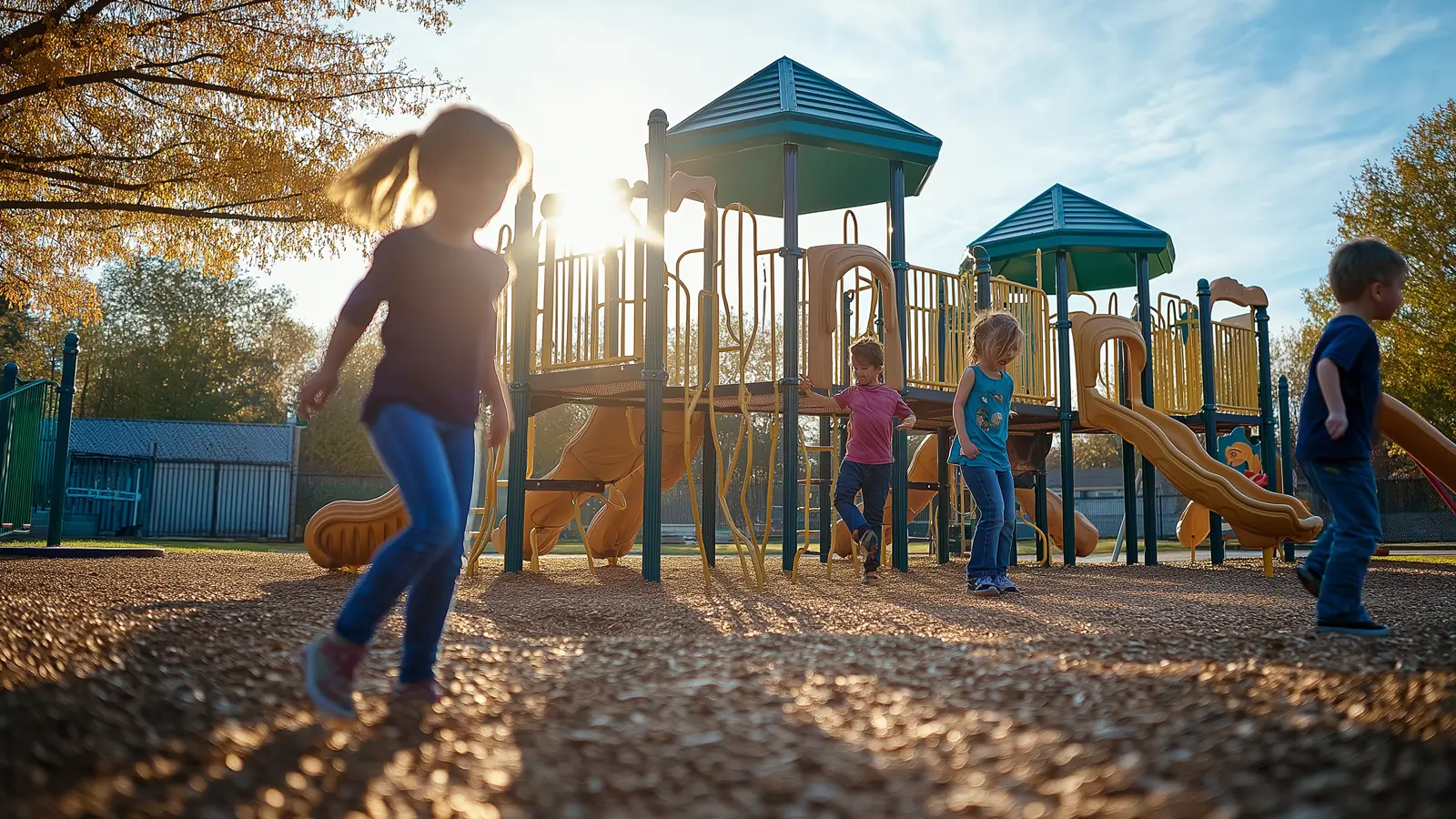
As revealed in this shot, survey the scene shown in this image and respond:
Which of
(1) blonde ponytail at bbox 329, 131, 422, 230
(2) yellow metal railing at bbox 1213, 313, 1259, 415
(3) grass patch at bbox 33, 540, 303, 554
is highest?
(2) yellow metal railing at bbox 1213, 313, 1259, 415

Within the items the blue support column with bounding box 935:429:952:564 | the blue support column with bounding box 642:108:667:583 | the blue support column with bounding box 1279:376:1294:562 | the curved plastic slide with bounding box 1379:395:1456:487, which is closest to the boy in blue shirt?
Answer: the curved plastic slide with bounding box 1379:395:1456:487

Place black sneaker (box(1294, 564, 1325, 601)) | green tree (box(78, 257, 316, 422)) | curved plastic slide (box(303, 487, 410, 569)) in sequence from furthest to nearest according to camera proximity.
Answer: green tree (box(78, 257, 316, 422)) → curved plastic slide (box(303, 487, 410, 569)) → black sneaker (box(1294, 564, 1325, 601))

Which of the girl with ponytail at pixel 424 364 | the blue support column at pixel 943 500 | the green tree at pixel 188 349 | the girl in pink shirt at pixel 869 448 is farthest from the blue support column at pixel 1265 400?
the green tree at pixel 188 349

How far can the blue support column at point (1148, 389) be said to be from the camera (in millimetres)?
11062

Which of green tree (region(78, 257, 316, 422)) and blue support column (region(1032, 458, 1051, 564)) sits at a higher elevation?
green tree (region(78, 257, 316, 422))

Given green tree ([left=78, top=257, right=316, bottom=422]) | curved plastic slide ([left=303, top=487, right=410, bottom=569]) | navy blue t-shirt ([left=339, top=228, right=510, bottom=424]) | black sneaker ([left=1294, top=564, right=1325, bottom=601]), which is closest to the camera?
navy blue t-shirt ([left=339, top=228, right=510, bottom=424])

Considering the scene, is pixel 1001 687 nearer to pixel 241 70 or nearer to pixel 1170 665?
pixel 1170 665

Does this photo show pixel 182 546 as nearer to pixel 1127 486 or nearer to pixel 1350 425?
pixel 1127 486

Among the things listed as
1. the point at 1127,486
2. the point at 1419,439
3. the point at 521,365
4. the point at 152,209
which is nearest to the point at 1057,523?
the point at 1127,486

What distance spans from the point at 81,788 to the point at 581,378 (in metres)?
5.94

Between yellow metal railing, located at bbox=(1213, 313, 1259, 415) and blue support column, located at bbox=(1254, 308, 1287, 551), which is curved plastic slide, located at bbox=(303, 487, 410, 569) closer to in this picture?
yellow metal railing, located at bbox=(1213, 313, 1259, 415)

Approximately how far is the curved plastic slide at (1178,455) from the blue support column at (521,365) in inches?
232

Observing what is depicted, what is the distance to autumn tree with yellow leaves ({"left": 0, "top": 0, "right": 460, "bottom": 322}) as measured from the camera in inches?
360

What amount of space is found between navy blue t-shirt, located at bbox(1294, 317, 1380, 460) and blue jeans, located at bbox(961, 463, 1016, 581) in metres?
2.39
